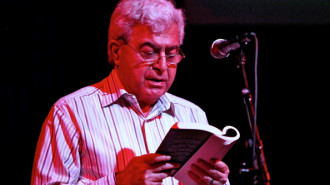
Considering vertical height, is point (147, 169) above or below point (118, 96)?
below

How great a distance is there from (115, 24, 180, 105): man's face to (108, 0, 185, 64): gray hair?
0.11 ft

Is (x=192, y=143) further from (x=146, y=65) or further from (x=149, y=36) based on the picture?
(x=149, y=36)

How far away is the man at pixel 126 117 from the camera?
1.68 metres

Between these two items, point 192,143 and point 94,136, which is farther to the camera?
point 94,136

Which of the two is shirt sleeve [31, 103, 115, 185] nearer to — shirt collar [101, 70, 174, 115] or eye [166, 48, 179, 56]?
shirt collar [101, 70, 174, 115]

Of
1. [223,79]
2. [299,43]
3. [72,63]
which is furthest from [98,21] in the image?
[299,43]

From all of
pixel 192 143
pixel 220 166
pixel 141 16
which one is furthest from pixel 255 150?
pixel 141 16

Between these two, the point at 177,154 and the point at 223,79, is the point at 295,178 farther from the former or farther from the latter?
the point at 177,154

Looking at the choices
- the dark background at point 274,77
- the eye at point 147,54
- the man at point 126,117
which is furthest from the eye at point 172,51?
the dark background at point 274,77

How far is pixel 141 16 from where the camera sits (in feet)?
6.18

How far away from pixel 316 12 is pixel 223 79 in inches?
44.9

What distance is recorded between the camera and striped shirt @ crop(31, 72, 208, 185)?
1.69m

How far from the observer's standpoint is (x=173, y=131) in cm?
140

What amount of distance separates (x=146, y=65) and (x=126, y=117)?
308mm
